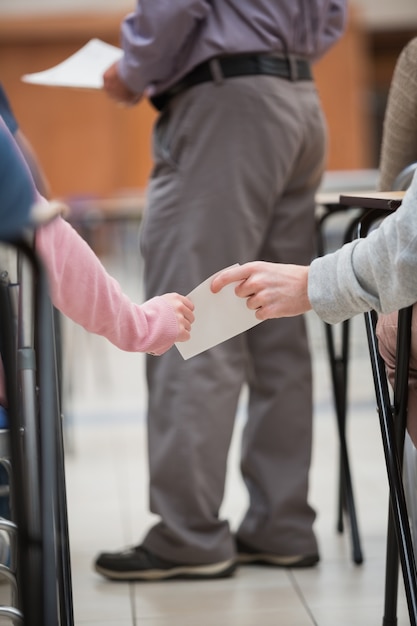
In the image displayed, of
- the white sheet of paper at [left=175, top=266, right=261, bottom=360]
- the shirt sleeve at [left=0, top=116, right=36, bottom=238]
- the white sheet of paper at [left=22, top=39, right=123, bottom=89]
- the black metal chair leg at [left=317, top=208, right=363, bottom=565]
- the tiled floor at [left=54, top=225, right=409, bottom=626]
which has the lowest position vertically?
the tiled floor at [left=54, top=225, right=409, bottom=626]

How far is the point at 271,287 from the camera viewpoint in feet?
4.26

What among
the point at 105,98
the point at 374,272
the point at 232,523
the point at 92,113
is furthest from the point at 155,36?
the point at 92,113

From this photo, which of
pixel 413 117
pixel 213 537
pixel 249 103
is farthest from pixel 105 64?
pixel 213 537

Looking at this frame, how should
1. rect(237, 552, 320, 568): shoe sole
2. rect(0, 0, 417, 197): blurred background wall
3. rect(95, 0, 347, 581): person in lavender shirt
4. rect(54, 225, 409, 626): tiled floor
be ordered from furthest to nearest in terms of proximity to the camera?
rect(0, 0, 417, 197): blurred background wall < rect(237, 552, 320, 568): shoe sole < rect(95, 0, 347, 581): person in lavender shirt < rect(54, 225, 409, 626): tiled floor

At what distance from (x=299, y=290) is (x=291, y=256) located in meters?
0.86

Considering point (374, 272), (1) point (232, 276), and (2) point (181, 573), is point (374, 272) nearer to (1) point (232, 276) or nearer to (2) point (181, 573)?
(1) point (232, 276)

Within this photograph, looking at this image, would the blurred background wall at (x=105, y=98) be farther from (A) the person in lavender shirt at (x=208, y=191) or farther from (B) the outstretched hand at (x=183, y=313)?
(B) the outstretched hand at (x=183, y=313)

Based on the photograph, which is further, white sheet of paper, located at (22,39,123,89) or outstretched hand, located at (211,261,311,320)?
white sheet of paper, located at (22,39,123,89)

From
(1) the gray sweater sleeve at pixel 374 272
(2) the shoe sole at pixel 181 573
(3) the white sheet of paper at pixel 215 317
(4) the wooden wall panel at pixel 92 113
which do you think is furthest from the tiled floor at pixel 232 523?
(4) the wooden wall panel at pixel 92 113

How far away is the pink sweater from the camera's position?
1210 millimetres

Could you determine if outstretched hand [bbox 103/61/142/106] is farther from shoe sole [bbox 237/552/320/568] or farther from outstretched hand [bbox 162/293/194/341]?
shoe sole [bbox 237/552/320/568]

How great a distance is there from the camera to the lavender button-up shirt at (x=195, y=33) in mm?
1922

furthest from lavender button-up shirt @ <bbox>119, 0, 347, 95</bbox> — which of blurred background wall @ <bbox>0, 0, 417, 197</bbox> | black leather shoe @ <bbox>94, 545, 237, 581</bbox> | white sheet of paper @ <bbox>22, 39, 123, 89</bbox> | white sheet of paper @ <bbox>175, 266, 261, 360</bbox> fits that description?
blurred background wall @ <bbox>0, 0, 417, 197</bbox>

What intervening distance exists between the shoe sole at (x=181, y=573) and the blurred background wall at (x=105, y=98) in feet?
30.8
